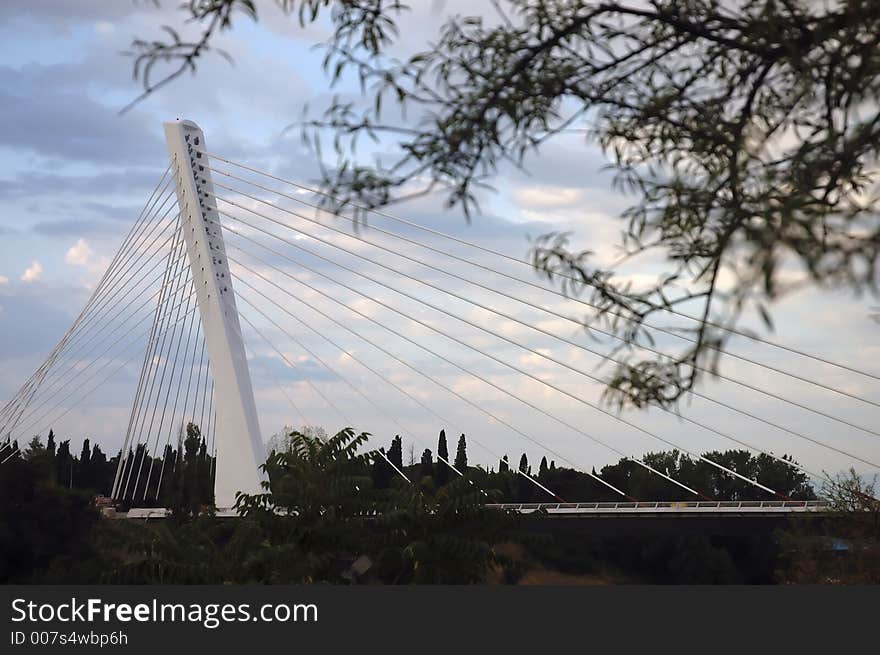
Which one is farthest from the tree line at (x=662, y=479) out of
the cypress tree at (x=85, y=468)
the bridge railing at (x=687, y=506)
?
the cypress tree at (x=85, y=468)

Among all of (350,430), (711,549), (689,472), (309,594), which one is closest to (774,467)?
(689,472)

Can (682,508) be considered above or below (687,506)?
below

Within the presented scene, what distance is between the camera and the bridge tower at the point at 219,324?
19.9m

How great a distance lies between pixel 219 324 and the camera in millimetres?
20609

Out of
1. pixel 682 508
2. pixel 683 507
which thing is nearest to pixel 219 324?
pixel 682 508

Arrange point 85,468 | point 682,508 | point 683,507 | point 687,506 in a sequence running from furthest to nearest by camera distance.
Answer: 1. point 85,468
2. point 687,506
3. point 683,507
4. point 682,508

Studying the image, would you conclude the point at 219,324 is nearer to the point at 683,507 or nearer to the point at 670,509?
the point at 670,509

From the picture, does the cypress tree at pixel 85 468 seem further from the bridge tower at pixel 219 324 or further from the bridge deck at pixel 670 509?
the bridge tower at pixel 219 324

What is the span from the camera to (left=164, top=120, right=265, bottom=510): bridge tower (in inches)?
784

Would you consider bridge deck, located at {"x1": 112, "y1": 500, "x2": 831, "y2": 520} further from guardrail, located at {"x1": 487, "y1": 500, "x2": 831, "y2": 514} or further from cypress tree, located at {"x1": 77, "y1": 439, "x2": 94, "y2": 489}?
cypress tree, located at {"x1": 77, "y1": 439, "x2": 94, "y2": 489}

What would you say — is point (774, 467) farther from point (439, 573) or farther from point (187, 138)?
point (439, 573)

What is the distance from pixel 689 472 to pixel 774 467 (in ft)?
11.7

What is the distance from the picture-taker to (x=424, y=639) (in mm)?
6141

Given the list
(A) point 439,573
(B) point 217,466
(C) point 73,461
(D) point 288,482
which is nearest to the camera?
(A) point 439,573
